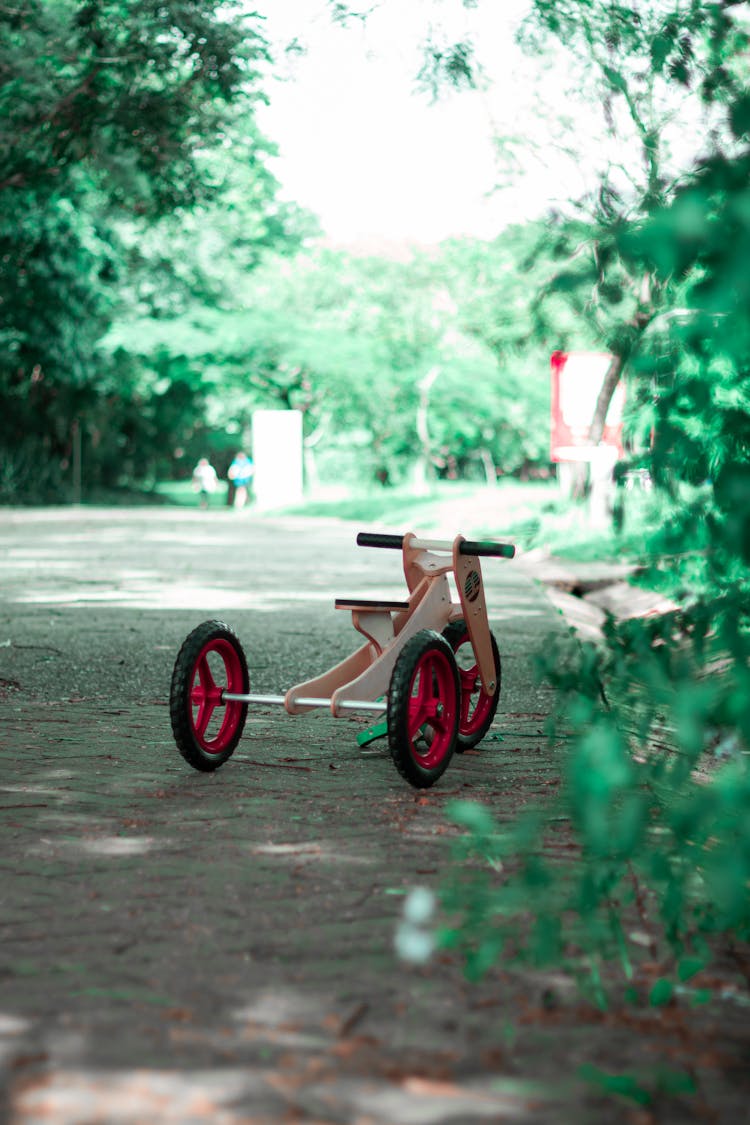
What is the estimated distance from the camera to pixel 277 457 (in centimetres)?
3838

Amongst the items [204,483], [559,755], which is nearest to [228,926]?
[559,755]

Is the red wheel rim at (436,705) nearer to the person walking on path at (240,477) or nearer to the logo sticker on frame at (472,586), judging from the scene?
the logo sticker on frame at (472,586)

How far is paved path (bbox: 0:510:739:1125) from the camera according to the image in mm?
2707

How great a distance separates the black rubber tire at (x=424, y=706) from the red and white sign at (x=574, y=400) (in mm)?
17950

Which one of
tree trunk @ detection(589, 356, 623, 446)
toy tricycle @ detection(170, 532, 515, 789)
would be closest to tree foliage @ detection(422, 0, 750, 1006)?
toy tricycle @ detection(170, 532, 515, 789)

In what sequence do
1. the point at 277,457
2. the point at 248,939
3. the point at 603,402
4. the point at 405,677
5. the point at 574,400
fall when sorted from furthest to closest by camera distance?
1. the point at 277,457
2. the point at 603,402
3. the point at 574,400
4. the point at 405,677
5. the point at 248,939

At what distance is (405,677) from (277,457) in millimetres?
33589

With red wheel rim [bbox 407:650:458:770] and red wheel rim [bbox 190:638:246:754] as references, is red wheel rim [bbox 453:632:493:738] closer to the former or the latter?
red wheel rim [bbox 407:650:458:770]

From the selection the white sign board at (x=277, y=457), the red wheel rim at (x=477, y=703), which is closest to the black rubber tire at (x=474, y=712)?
the red wheel rim at (x=477, y=703)

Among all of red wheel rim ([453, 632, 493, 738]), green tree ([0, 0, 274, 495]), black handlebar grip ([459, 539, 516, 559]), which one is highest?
green tree ([0, 0, 274, 495])

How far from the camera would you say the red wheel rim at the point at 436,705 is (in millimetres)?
5352

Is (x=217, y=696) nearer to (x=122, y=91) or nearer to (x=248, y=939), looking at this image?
(x=248, y=939)

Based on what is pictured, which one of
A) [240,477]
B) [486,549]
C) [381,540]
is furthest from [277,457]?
[486,549]

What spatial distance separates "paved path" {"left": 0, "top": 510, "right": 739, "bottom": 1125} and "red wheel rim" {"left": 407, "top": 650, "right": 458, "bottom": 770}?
16 cm
